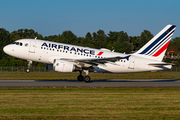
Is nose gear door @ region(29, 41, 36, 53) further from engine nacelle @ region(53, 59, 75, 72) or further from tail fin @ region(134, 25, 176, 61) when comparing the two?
tail fin @ region(134, 25, 176, 61)

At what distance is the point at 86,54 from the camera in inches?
1326

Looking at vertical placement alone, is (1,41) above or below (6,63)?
above

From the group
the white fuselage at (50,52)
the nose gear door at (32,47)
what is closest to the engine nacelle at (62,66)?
the white fuselage at (50,52)

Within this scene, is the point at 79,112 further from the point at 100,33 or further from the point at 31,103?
the point at 100,33

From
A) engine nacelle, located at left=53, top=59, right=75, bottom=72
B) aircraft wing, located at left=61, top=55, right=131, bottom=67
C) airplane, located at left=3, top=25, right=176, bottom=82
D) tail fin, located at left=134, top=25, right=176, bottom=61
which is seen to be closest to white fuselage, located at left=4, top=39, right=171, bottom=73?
airplane, located at left=3, top=25, right=176, bottom=82

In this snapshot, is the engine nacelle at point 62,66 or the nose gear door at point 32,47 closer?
the engine nacelle at point 62,66

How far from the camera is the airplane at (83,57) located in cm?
3188

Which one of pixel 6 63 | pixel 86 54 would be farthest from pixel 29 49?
pixel 6 63

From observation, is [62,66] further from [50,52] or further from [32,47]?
[32,47]

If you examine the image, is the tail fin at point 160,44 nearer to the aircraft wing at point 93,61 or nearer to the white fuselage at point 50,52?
the white fuselage at point 50,52

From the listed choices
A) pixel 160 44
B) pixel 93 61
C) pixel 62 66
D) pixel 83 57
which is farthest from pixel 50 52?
pixel 160 44

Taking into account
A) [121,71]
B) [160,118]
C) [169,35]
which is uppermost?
[169,35]

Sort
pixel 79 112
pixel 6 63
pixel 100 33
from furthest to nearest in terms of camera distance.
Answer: pixel 100 33, pixel 6 63, pixel 79 112

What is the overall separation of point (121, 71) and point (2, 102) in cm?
2155
